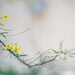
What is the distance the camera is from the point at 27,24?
6.15 feet

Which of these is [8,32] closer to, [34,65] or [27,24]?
[27,24]

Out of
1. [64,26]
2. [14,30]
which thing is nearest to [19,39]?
[14,30]

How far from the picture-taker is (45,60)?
1.83 meters

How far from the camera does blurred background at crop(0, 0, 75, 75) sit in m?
1.85

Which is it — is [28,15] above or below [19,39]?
above

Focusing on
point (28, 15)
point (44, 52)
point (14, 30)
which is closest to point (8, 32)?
point (14, 30)

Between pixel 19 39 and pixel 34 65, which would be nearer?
pixel 34 65

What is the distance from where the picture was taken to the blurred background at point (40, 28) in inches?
72.8

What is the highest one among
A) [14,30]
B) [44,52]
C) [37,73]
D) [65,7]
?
[65,7]

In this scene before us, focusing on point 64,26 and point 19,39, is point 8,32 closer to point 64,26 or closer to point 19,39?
point 19,39

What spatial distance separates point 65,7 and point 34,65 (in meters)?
0.50

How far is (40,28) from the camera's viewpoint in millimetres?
1866

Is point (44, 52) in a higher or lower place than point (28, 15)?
lower

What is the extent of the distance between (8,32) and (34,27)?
203mm
